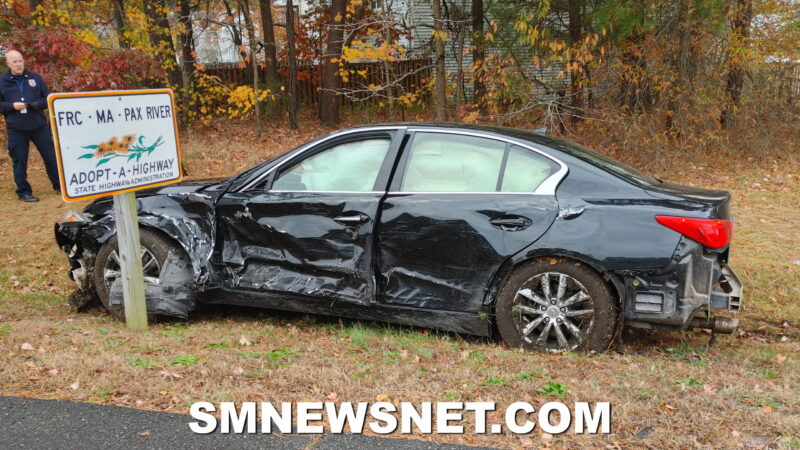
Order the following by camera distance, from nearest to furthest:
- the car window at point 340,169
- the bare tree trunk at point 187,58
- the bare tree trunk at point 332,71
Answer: the car window at point 340,169
the bare tree trunk at point 332,71
the bare tree trunk at point 187,58

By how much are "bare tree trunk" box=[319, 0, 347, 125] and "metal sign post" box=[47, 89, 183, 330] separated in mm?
9124

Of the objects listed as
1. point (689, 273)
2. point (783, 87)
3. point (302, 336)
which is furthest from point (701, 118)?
point (302, 336)

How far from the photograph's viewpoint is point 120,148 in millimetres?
4949

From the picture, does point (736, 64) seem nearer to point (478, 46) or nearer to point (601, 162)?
point (478, 46)

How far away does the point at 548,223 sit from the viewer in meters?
4.64

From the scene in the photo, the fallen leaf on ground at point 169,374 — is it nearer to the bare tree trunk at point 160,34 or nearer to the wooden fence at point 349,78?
the bare tree trunk at point 160,34

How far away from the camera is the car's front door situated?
16.6ft

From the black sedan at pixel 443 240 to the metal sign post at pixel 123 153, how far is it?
29cm

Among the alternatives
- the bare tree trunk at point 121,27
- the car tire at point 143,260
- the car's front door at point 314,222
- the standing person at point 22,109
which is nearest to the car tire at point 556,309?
the car's front door at point 314,222

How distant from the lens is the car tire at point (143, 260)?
5496 mm

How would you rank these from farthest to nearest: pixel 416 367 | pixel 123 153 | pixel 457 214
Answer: pixel 123 153 → pixel 457 214 → pixel 416 367

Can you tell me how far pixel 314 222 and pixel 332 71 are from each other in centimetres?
1134

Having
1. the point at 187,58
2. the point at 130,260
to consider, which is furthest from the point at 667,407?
the point at 187,58

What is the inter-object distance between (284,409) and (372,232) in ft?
5.40
